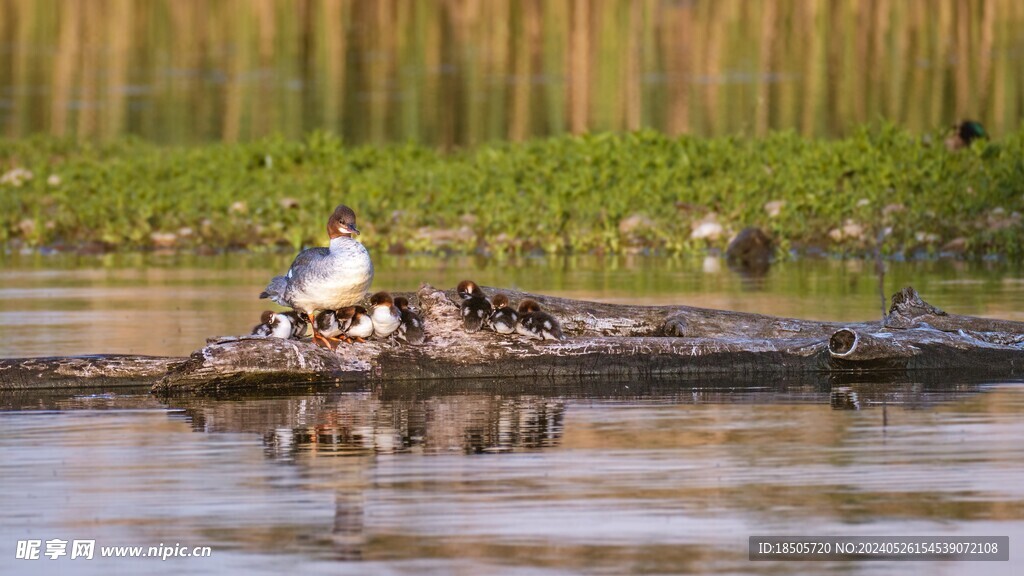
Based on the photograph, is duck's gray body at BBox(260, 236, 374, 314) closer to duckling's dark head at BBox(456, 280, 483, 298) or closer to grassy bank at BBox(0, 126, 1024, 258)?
duckling's dark head at BBox(456, 280, 483, 298)

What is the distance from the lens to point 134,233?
2630cm

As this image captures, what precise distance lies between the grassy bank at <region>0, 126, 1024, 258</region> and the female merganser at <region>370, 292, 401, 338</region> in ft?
38.0

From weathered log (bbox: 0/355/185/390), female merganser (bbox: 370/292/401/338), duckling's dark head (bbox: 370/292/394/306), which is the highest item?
duckling's dark head (bbox: 370/292/394/306)

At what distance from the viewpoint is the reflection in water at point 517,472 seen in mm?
8188

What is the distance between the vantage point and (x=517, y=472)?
9.73 m

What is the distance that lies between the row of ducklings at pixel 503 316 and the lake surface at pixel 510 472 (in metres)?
0.34

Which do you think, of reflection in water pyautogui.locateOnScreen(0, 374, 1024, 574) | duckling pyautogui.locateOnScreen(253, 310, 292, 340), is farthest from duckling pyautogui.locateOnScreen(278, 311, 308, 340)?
reflection in water pyautogui.locateOnScreen(0, 374, 1024, 574)

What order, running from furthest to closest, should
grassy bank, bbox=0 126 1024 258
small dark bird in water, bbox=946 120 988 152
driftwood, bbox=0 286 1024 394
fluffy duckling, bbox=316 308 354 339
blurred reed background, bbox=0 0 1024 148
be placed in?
blurred reed background, bbox=0 0 1024 148 → small dark bird in water, bbox=946 120 988 152 → grassy bank, bbox=0 126 1024 258 → fluffy duckling, bbox=316 308 354 339 → driftwood, bbox=0 286 1024 394

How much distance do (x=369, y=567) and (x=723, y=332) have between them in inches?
250

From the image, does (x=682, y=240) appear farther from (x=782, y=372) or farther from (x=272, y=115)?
(x=272, y=115)

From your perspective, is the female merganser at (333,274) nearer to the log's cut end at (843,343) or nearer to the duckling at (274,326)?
the duckling at (274,326)

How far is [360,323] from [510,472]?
3.47 m

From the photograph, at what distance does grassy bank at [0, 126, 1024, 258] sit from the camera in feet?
78.5

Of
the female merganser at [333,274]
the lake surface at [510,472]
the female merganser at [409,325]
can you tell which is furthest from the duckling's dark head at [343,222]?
the lake surface at [510,472]
